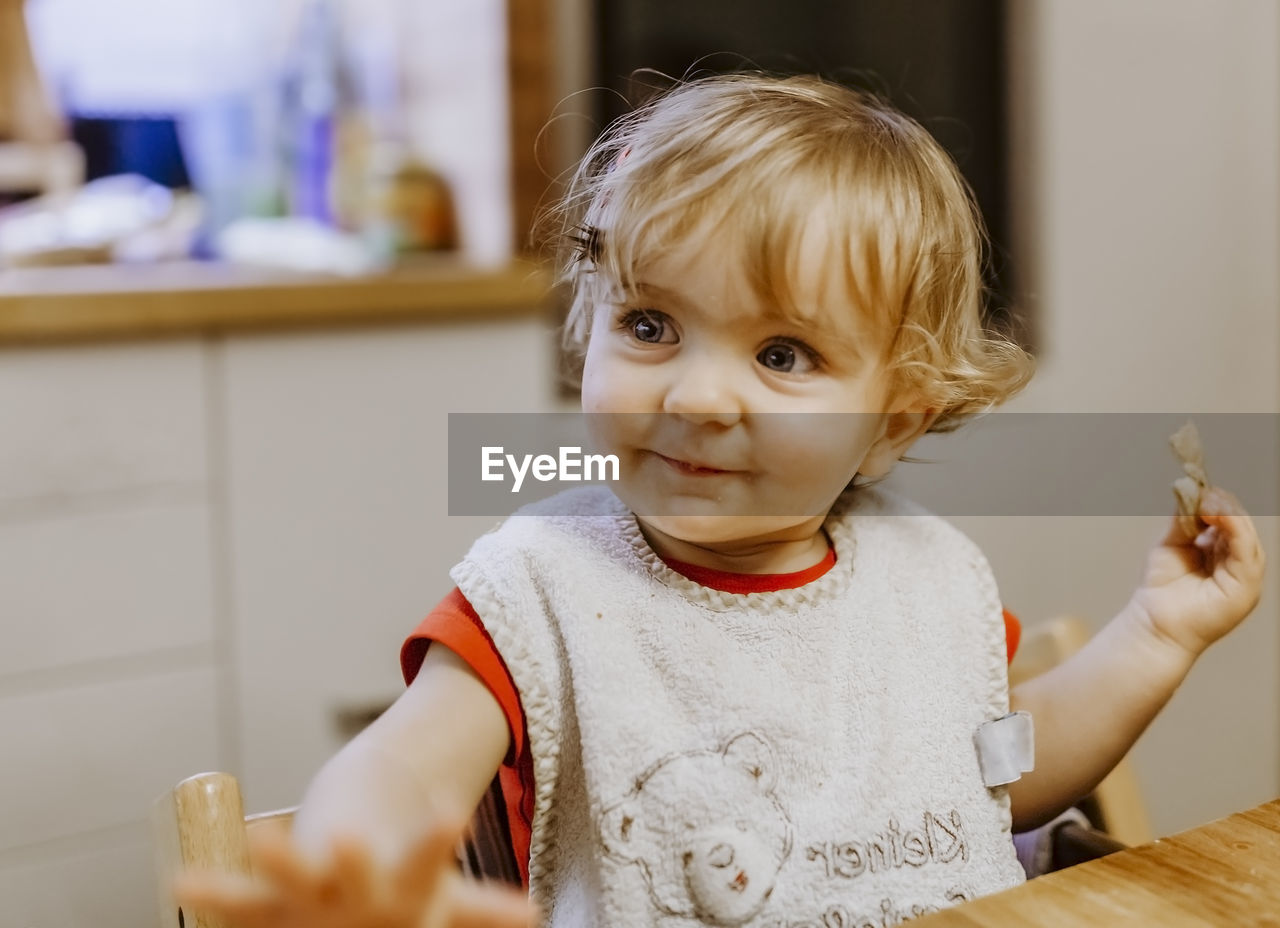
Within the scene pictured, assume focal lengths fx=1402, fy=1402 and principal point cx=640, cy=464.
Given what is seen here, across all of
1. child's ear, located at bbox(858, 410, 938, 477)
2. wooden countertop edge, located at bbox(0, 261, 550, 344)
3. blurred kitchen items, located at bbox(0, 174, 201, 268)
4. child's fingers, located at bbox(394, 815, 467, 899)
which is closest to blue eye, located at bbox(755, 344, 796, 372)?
child's ear, located at bbox(858, 410, 938, 477)

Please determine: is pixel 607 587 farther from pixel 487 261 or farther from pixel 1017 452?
pixel 1017 452

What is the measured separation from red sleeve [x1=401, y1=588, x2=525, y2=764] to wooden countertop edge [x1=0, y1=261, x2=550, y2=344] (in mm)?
645

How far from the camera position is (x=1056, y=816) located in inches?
32.8

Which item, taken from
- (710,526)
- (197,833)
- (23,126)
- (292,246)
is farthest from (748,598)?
(23,126)

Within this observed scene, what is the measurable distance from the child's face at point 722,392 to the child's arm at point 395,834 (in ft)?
0.44

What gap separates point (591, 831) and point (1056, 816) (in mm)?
307

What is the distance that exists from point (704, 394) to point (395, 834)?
24 cm

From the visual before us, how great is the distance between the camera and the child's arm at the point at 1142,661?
803 mm

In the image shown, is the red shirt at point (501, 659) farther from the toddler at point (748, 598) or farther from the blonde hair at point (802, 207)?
the blonde hair at point (802, 207)

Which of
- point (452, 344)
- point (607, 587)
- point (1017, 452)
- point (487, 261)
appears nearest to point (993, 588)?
point (607, 587)

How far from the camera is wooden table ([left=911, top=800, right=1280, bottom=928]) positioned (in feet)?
1.81

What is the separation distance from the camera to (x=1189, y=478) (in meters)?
0.79

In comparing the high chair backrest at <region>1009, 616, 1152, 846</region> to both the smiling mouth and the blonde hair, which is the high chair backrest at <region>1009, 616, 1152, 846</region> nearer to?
the blonde hair

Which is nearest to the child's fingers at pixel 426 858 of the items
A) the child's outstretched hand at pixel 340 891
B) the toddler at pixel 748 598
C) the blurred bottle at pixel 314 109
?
the child's outstretched hand at pixel 340 891
